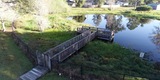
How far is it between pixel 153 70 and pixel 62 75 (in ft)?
24.8

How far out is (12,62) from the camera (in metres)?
15.0

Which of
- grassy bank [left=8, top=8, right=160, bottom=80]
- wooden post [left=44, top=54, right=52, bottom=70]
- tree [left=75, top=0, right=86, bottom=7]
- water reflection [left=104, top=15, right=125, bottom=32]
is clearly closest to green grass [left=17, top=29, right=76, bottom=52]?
grassy bank [left=8, top=8, right=160, bottom=80]

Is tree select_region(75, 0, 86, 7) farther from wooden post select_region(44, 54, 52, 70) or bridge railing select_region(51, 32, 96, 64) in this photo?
wooden post select_region(44, 54, 52, 70)

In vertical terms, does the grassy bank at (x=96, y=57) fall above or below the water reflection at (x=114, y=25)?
below

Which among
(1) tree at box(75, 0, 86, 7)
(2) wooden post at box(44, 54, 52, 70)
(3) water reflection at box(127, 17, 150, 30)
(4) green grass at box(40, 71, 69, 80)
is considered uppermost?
(1) tree at box(75, 0, 86, 7)

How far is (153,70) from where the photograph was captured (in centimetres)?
1430

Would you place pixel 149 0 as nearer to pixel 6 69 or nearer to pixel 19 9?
pixel 19 9

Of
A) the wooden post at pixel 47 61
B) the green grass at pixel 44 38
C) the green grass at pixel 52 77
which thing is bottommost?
the green grass at pixel 52 77

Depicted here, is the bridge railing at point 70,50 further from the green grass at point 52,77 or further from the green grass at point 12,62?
the green grass at point 12,62

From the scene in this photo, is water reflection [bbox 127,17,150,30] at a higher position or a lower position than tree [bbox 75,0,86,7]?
lower

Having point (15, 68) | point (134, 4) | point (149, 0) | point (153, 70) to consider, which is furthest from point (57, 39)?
point (149, 0)

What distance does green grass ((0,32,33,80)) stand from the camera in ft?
43.5

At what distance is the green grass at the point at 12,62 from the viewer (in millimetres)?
13273

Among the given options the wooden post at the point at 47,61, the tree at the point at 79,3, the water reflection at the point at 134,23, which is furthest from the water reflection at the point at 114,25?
the tree at the point at 79,3
